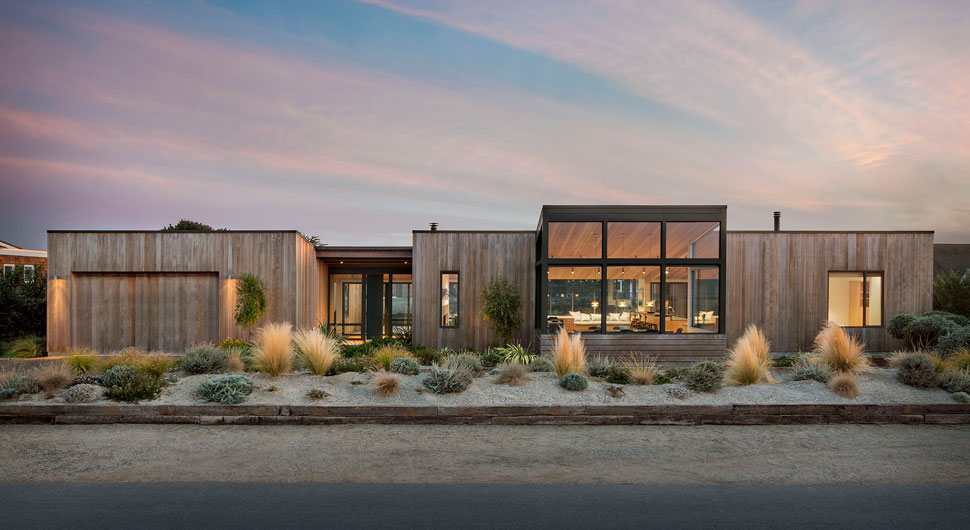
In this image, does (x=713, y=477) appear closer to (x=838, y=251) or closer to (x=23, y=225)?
(x=838, y=251)

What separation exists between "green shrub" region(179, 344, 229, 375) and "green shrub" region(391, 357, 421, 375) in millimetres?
2420

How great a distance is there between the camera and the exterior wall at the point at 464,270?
1106 centimetres

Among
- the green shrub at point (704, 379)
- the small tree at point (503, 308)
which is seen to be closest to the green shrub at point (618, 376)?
the green shrub at point (704, 379)

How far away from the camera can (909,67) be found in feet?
30.5

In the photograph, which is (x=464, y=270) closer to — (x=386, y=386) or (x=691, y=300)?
(x=691, y=300)

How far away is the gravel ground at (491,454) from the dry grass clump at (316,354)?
59.6 inches

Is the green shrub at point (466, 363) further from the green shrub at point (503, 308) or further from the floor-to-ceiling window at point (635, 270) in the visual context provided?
the green shrub at point (503, 308)

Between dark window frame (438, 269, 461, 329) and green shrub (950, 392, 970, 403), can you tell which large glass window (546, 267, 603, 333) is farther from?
green shrub (950, 392, 970, 403)

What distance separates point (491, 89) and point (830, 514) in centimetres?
1097

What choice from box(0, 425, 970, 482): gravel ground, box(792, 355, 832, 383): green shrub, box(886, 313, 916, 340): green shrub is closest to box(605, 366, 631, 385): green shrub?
box(0, 425, 970, 482): gravel ground

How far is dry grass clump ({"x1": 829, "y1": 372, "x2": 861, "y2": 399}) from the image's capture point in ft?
17.8

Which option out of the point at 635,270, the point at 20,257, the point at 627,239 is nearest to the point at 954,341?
the point at 635,270

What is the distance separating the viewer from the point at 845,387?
5.48 meters

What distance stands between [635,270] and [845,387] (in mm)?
4220
